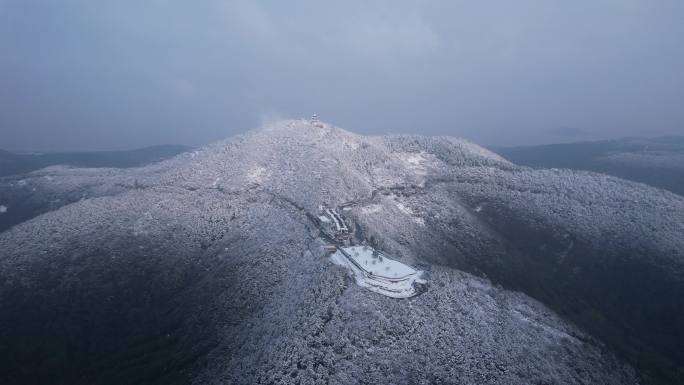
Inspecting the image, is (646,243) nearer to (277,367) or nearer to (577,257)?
(577,257)

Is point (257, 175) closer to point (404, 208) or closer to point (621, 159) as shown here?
point (404, 208)

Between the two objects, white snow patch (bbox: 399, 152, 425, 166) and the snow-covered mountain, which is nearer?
the snow-covered mountain

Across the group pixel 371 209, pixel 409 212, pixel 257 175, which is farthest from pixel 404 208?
pixel 257 175

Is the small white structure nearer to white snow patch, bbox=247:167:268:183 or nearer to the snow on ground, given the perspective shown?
the snow on ground

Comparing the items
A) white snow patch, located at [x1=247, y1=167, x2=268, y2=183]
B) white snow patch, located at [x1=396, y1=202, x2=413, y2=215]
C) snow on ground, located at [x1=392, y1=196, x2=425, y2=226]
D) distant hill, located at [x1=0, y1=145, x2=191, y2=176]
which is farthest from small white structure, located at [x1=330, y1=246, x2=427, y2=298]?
distant hill, located at [x1=0, y1=145, x2=191, y2=176]

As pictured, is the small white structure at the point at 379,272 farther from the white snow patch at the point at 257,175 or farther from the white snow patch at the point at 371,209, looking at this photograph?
the white snow patch at the point at 257,175

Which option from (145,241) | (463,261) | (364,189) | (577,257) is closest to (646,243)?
(577,257)
